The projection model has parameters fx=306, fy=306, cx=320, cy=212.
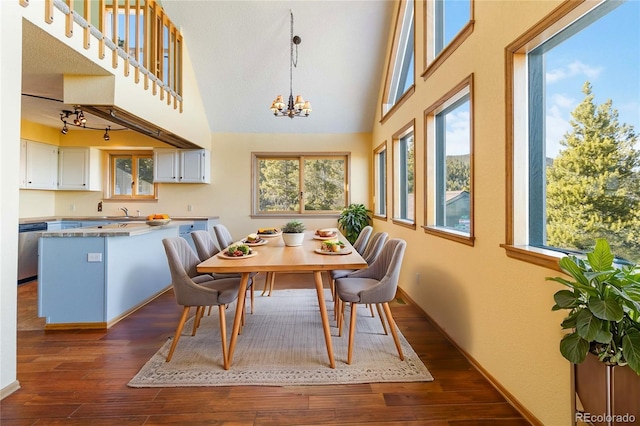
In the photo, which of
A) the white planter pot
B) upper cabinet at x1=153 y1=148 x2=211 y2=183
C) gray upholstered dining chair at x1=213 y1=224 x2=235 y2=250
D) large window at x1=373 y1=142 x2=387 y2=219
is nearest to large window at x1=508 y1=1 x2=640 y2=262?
the white planter pot

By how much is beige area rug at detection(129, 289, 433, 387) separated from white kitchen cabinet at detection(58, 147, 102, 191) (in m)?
4.14

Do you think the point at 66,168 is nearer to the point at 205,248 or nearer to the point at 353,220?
the point at 205,248

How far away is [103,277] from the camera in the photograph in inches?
117

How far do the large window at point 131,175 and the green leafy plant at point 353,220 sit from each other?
367 centimetres

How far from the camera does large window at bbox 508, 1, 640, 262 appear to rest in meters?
1.32

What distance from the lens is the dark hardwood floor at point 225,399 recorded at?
1.72 m

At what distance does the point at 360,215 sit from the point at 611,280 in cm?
449

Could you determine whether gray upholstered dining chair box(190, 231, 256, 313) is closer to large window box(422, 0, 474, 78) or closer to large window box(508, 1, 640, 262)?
large window box(508, 1, 640, 262)

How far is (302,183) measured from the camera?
5949 millimetres

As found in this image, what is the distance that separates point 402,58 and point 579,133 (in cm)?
340

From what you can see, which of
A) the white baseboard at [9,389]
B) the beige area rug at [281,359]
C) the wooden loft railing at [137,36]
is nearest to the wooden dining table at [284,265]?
the beige area rug at [281,359]

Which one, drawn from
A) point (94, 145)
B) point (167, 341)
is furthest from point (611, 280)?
point (94, 145)

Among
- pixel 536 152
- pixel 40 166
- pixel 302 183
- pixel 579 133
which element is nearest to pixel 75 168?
pixel 40 166

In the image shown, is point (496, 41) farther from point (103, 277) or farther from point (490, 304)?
point (103, 277)
